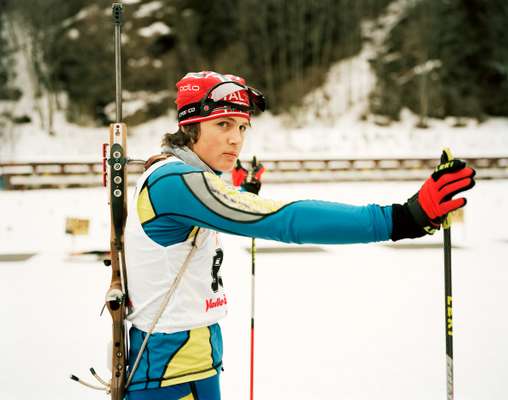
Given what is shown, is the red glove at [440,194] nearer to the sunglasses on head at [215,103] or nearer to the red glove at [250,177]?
the sunglasses on head at [215,103]

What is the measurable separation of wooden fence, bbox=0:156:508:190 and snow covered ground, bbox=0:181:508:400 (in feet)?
25.1

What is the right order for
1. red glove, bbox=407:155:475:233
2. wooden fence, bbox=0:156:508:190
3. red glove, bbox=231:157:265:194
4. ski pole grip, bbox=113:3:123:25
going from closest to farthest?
1. red glove, bbox=407:155:475:233
2. ski pole grip, bbox=113:3:123:25
3. red glove, bbox=231:157:265:194
4. wooden fence, bbox=0:156:508:190

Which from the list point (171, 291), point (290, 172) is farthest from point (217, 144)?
point (290, 172)

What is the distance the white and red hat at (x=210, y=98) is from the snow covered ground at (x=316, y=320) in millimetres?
2295

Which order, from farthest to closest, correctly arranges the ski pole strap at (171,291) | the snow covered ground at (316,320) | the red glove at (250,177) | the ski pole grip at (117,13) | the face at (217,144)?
1. the snow covered ground at (316,320)
2. the red glove at (250,177)
3. the ski pole grip at (117,13)
4. the face at (217,144)
5. the ski pole strap at (171,291)

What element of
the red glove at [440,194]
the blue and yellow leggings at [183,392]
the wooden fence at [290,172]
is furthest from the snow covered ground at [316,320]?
the wooden fence at [290,172]

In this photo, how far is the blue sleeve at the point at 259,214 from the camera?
4.65ft

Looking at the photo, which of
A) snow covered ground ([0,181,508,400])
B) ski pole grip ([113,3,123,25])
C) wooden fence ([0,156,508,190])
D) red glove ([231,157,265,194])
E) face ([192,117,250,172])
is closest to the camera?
face ([192,117,250,172])

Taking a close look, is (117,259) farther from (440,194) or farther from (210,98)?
(440,194)

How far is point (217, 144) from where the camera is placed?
5.88ft

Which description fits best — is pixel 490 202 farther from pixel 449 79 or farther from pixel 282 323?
pixel 449 79

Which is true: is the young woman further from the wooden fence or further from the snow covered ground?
the wooden fence

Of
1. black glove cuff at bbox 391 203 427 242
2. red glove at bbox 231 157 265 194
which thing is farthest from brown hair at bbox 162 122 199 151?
red glove at bbox 231 157 265 194

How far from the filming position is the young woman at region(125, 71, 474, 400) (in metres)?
1.41
